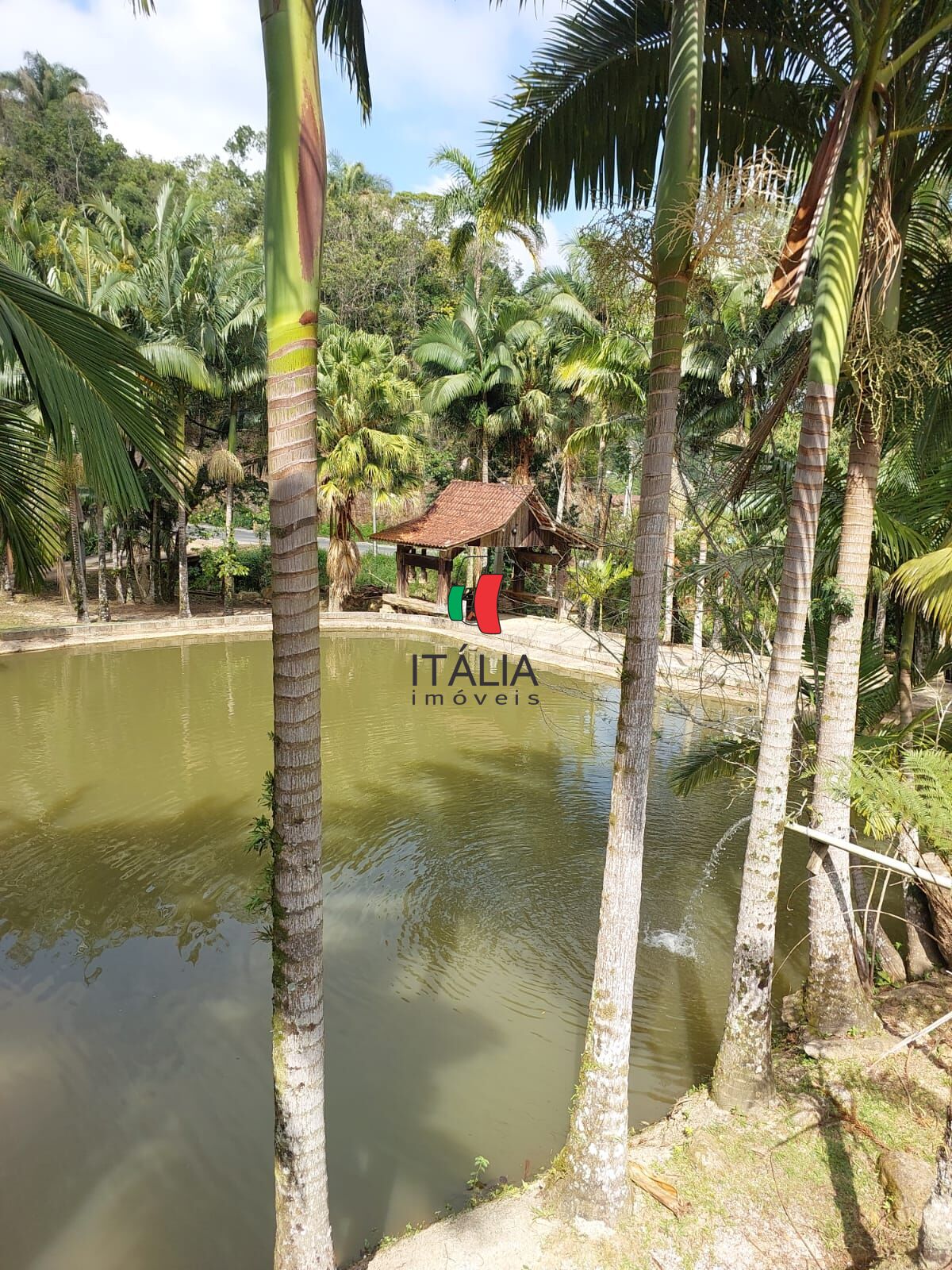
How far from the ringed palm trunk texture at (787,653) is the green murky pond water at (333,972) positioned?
3.78 ft

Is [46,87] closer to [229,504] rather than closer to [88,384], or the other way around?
[229,504]

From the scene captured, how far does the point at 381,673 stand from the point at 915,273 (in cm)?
1300

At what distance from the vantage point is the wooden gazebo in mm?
19797

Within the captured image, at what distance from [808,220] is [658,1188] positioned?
500 centimetres

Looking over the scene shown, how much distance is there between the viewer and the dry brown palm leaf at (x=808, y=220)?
380 cm

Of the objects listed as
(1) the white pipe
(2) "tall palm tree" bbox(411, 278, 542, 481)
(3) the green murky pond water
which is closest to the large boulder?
(3) the green murky pond water

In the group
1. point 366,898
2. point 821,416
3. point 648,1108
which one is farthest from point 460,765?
point 821,416

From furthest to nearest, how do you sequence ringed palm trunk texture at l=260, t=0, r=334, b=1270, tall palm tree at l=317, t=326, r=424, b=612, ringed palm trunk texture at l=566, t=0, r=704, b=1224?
tall palm tree at l=317, t=326, r=424, b=612 → ringed palm trunk texture at l=566, t=0, r=704, b=1224 → ringed palm trunk texture at l=260, t=0, r=334, b=1270

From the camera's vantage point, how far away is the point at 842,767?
4.94 m

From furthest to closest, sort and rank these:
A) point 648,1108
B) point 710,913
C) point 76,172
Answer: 1. point 76,172
2. point 710,913
3. point 648,1108

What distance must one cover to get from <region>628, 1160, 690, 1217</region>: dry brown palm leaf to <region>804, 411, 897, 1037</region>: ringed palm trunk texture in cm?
193

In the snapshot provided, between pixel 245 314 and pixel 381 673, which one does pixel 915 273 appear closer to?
pixel 381 673

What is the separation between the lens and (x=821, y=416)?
168 inches

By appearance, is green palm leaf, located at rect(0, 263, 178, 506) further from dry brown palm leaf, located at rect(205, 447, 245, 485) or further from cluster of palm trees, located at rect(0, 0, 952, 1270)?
dry brown palm leaf, located at rect(205, 447, 245, 485)
